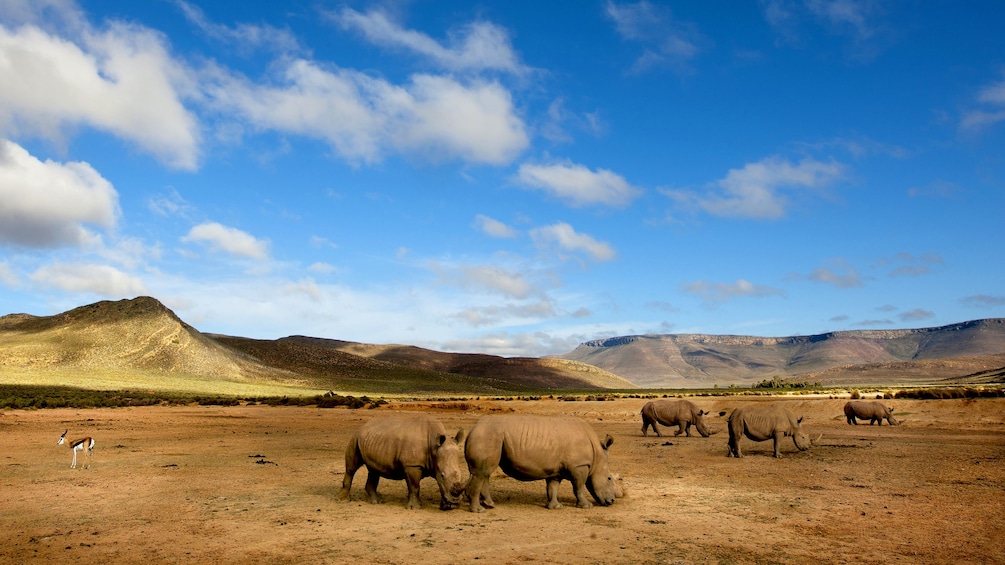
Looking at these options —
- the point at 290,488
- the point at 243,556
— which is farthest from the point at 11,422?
the point at 243,556

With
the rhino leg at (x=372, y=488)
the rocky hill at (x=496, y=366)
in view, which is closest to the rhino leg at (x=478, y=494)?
the rhino leg at (x=372, y=488)

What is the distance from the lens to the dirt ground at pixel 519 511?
921 cm

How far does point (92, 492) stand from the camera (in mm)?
14039

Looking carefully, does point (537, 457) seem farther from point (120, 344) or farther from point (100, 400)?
point (120, 344)

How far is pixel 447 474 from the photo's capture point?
39.4 feet

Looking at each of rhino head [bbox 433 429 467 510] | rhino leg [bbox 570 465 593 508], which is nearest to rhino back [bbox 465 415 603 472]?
rhino leg [bbox 570 465 593 508]

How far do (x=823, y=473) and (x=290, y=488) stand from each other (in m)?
13.6

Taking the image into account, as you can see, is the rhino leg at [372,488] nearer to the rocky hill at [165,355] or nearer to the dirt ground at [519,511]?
the dirt ground at [519,511]

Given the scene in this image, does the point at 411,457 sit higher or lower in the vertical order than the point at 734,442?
higher

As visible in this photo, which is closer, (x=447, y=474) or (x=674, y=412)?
(x=447, y=474)

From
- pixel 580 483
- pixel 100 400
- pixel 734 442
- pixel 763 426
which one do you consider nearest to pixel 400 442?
pixel 580 483

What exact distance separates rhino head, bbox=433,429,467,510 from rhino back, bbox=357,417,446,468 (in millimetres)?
260

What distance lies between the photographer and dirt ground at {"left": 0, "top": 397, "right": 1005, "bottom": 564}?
9211 mm

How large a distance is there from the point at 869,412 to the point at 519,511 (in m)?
27.6
